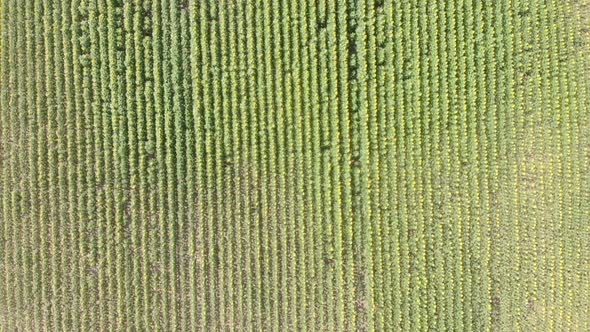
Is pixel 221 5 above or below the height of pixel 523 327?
above

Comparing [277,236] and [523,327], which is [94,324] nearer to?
[277,236]

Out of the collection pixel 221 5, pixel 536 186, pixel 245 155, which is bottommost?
pixel 536 186

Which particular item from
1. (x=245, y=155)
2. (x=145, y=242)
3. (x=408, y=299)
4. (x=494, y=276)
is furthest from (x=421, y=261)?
(x=145, y=242)

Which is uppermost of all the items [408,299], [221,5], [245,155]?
[221,5]

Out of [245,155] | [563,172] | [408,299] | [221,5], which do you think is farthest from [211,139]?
[563,172]

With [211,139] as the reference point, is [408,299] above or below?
below

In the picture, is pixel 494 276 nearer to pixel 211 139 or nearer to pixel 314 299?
pixel 314 299
